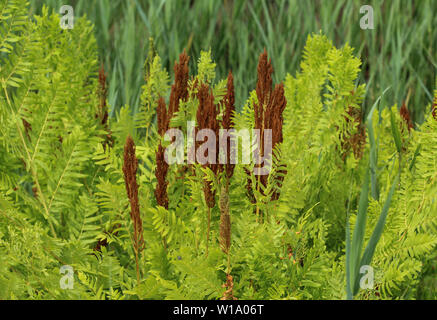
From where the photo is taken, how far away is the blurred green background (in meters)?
1.46

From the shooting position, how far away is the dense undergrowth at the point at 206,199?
2.08 feet

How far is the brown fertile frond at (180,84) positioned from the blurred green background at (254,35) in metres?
0.58

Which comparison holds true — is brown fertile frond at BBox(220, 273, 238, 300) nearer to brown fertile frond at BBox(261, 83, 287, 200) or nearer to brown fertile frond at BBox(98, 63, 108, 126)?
brown fertile frond at BBox(261, 83, 287, 200)

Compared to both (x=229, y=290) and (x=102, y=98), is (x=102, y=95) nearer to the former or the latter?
(x=102, y=98)

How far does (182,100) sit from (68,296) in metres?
0.32

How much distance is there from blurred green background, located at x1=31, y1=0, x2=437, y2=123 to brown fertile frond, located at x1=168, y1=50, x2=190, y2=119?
576 millimetres

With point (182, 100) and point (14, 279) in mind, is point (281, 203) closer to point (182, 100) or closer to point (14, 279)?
point (182, 100)

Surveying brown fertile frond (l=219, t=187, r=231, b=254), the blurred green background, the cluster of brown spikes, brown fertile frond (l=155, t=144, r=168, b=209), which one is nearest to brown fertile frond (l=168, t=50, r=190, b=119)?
the cluster of brown spikes

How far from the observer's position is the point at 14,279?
65 cm

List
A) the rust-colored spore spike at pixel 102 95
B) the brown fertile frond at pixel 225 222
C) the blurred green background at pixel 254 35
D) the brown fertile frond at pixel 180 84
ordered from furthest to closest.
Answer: the blurred green background at pixel 254 35 → the rust-colored spore spike at pixel 102 95 → the brown fertile frond at pixel 180 84 → the brown fertile frond at pixel 225 222

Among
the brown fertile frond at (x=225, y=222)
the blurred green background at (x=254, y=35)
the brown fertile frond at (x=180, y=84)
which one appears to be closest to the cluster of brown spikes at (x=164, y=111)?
the brown fertile frond at (x=180, y=84)

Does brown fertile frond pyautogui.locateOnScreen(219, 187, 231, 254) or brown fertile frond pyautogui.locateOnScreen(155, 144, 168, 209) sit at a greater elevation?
brown fertile frond pyautogui.locateOnScreen(155, 144, 168, 209)

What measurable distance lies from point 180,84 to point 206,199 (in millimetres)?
187

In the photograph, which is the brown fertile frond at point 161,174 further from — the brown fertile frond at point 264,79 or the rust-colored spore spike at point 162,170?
the brown fertile frond at point 264,79
